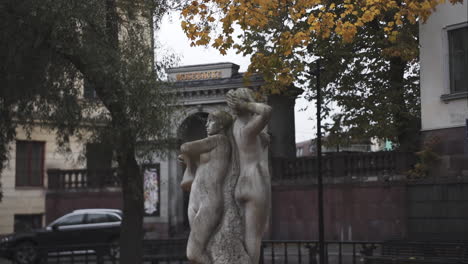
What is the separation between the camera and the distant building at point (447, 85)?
1991 cm

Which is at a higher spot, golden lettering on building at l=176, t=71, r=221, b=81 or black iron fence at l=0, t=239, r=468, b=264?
golden lettering on building at l=176, t=71, r=221, b=81

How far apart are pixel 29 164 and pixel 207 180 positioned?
103 ft

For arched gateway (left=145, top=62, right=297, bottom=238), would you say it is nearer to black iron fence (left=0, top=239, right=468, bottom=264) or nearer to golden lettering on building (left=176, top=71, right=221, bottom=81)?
golden lettering on building (left=176, top=71, right=221, bottom=81)

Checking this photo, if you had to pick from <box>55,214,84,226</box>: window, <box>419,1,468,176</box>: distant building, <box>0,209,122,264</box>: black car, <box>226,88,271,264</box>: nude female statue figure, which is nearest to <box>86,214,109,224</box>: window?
<box>0,209,122,264</box>: black car

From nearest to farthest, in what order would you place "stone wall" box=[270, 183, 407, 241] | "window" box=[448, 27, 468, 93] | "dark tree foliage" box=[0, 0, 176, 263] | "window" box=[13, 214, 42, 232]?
"dark tree foliage" box=[0, 0, 176, 263] < "window" box=[448, 27, 468, 93] < "stone wall" box=[270, 183, 407, 241] < "window" box=[13, 214, 42, 232]

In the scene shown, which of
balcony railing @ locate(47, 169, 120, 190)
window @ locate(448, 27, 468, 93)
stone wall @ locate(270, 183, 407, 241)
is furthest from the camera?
balcony railing @ locate(47, 169, 120, 190)

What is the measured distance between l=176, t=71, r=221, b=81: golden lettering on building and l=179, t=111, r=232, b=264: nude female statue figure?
2384cm

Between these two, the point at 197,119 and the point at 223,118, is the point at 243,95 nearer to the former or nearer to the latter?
the point at 223,118

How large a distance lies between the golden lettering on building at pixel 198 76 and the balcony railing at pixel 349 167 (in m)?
5.54

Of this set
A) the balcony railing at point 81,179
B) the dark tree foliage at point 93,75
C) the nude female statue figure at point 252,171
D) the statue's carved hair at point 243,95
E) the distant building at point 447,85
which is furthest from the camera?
the balcony railing at point 81,179

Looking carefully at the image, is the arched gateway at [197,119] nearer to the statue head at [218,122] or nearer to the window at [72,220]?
the window at [72,220]

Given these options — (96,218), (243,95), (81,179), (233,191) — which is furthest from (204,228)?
(81,179)

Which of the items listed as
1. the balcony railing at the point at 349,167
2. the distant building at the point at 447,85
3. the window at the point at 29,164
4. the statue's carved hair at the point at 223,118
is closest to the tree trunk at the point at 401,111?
the balcony railing at the point at 349,167

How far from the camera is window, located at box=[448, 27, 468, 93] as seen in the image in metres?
20.1
